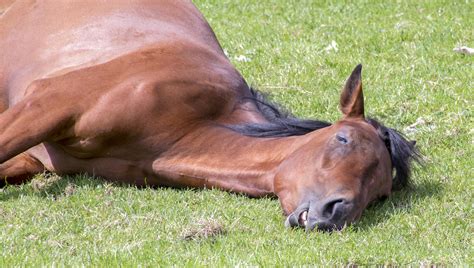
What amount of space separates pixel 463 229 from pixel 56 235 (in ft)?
6.95

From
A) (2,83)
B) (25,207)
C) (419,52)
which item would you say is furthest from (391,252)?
(419,52)

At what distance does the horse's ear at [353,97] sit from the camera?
609 cm

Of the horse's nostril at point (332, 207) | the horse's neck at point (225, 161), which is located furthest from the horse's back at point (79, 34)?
the horse's nostril at point (332, 207)

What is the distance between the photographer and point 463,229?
5.70 m

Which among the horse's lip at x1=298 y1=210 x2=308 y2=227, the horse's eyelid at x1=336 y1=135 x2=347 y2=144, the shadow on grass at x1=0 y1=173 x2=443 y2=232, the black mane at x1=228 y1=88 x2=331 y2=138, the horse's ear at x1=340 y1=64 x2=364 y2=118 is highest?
the horse's ear at x1=340 y1=64 x2=364 y2=118

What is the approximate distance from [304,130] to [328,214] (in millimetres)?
982

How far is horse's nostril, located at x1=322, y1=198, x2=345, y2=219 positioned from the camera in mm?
5445

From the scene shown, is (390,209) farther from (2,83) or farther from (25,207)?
(2,83)

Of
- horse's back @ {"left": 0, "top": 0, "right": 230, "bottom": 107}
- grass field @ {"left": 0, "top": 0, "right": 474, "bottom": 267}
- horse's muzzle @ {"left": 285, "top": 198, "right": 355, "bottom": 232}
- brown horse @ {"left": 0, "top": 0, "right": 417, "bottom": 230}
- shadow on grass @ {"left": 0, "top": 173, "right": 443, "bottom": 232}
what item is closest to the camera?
grass field @ {"left": 0, "top": 0, "right": 474, "bottom": 267}

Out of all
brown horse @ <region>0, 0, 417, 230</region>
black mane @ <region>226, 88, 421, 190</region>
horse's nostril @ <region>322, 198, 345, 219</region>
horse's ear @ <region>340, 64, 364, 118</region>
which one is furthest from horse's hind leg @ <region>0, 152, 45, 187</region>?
horse's nostril @ <region>322, 198, 345, 219</region>

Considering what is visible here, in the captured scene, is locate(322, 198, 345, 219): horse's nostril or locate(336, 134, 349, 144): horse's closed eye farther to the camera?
locate(336, 134, 349, 144): horse's closed eye

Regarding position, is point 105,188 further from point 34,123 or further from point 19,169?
point 19,169

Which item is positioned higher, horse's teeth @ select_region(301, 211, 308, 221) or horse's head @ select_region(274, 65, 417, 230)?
horse's head @ select_region(274, 65, 417, 230)

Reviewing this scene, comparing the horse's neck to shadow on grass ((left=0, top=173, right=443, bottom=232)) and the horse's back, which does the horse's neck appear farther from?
the horse's back
